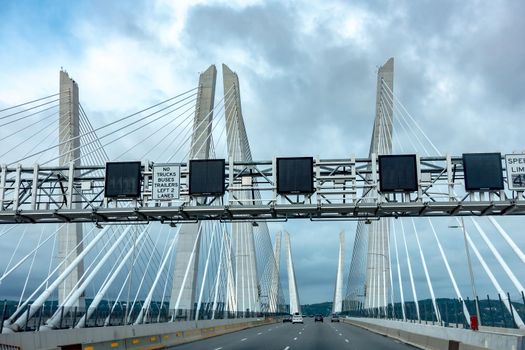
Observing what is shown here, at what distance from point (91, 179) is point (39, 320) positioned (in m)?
5.33

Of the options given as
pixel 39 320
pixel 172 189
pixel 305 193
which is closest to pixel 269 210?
pixel 305 193

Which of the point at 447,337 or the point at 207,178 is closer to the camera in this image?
the point at 207,178

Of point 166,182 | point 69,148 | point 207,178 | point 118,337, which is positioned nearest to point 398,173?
point 207,178

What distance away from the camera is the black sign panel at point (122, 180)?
81.8 feet

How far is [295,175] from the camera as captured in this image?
80.4 feet

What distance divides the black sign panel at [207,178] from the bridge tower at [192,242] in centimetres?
1420

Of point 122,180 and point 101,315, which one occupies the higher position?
point 122,180

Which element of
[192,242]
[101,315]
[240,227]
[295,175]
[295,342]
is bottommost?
[295,342]

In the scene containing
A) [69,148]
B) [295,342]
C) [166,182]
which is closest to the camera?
[166,182]

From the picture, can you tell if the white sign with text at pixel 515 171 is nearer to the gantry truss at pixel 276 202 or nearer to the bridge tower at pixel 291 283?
the gantry truss at pixel 276 202

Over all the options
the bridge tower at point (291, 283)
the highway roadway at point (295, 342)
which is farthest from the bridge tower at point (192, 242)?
the bridge tower at point (291, 283)

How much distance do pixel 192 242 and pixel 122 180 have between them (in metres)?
15.4

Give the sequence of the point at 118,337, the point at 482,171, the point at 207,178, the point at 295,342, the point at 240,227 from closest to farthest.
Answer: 1. the point at 482,171
2. the point at 207,178
3. the point at 118,337
4. the point at 295,342
5. the point at 240,227

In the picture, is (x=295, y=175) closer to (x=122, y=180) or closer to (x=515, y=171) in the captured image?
(x=122, y=180)
